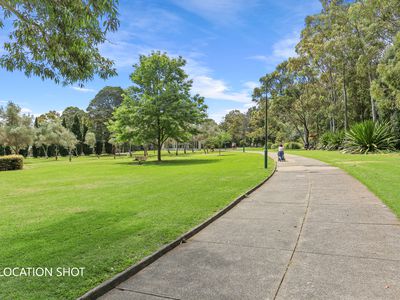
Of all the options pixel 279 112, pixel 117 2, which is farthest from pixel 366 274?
pixel 279 112

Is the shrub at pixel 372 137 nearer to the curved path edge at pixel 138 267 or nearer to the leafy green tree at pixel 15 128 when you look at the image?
the curved path edge at pixel 138 267

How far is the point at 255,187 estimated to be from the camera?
1025cm

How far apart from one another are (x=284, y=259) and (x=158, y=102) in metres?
23.6

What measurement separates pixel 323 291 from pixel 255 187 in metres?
7.10

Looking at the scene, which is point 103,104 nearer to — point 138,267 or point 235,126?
point 235,126

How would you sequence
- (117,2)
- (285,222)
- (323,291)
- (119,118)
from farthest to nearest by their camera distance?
(119,118) < (285,222) < (117,2) < (323,291)

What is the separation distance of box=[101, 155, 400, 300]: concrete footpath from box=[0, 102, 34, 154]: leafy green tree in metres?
38.0

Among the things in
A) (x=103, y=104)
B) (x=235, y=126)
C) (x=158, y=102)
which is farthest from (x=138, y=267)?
(x=235, y=126)

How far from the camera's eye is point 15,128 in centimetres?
3653

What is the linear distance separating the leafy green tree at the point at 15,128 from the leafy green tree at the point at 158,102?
55.2ft

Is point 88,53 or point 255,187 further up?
point 88,53

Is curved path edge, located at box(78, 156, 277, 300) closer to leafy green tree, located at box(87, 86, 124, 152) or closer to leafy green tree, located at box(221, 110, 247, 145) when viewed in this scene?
leafy green tree, located at box(87, 86, 124, 152)

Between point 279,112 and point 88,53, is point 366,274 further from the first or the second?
point 279,112

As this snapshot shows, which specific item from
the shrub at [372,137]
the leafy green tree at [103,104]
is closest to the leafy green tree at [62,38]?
the shrub at [372,137]
